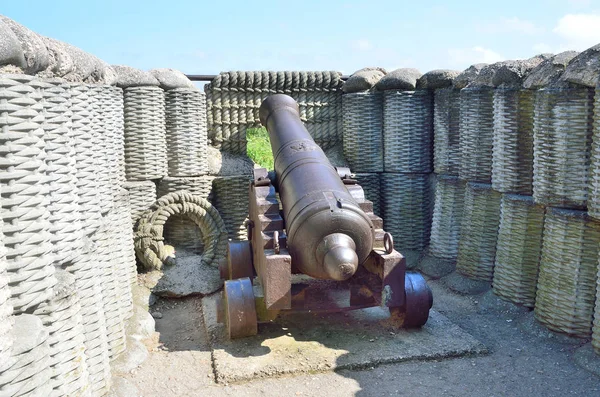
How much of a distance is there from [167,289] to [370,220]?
2880 millimetres

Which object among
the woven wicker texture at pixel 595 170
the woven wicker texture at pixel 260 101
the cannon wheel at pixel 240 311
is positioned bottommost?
the cannon wheel at pixel 240 311

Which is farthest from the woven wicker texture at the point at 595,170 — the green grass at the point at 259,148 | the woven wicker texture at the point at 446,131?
the green grass at the point at 259,148

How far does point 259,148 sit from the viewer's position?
14.6 m

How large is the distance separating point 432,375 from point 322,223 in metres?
1.53

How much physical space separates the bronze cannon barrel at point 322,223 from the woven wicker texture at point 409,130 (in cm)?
284

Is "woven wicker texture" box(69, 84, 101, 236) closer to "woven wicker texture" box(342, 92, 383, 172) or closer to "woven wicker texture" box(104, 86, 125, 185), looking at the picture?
"woven wicker texture" box(104, 86, 125, 185)

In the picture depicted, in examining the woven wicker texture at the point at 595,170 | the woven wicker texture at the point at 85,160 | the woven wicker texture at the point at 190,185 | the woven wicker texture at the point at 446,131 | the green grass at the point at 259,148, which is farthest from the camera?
the green grass at the point at 259,148

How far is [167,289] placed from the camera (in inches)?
285

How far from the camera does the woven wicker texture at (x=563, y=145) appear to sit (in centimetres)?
523

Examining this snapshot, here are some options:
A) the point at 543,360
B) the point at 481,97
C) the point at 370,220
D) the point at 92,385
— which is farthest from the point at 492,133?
the point at 92,385

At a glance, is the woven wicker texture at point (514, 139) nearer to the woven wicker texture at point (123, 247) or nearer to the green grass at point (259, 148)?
the woven wicker texture at point (123, 247)

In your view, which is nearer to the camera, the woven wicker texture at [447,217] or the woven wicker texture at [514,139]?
the woven wicker texture at [514,139]

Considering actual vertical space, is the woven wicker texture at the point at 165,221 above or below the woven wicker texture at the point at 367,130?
below

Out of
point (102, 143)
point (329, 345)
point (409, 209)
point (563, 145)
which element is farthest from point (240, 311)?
point (409, 209)
